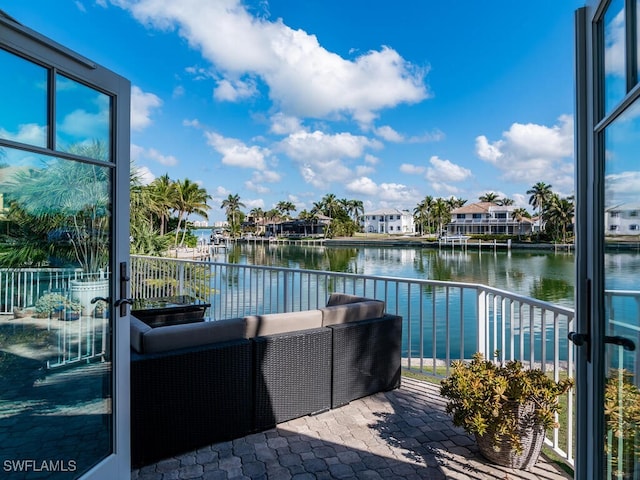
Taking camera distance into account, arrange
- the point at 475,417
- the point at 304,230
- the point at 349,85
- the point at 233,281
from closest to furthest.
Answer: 1. the point at 475,417
2. the point at 233,281
3. the point at 349,85
4. the point at 304,230

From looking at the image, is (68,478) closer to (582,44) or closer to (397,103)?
(582,44)

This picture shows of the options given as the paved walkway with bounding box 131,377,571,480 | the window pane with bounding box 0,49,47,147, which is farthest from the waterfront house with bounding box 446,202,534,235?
the window pane with bounding box 0,49,47,147

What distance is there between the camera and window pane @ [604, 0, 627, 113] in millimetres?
1247

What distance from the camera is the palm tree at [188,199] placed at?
91.3 ft

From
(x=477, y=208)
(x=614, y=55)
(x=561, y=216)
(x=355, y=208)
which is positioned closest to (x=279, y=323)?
(x=614, y=55)

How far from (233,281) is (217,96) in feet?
58.1

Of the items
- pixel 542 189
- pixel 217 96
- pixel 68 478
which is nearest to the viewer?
pixel 68 478

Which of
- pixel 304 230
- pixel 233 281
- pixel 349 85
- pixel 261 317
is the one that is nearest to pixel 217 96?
pixel 349 85

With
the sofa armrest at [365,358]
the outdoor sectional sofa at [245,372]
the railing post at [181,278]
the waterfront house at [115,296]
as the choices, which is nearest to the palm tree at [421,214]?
the railing post at [181,278]

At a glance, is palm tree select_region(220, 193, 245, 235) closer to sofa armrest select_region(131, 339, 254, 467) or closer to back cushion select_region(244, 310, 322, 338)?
back cushion select_region(244, 310, 322, 338)

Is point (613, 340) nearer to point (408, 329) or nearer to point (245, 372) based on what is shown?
point (245, 372)

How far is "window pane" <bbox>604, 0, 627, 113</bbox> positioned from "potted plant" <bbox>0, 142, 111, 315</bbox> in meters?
2.20

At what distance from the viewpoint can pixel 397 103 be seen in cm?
2319

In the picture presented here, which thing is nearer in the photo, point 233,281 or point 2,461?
point 2,461
